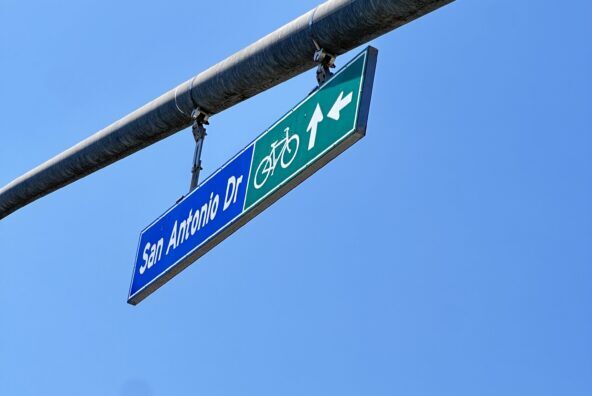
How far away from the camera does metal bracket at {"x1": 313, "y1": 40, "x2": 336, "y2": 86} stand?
17.2 feet

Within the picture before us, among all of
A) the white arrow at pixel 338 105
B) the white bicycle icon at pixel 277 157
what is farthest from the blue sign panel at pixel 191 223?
the white arrow at pixel 338 105

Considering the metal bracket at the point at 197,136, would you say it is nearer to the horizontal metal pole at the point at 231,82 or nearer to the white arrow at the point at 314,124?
the horizontal metal pole at the point at 231,82

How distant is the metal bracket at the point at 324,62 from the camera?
525 cm

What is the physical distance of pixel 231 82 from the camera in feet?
18.9

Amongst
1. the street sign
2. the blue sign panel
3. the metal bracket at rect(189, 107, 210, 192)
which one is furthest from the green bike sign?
the metal bracket at rect(189, 107, 210, 192)

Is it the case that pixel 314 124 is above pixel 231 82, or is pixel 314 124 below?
below

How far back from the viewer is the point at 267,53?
5484 millimetres

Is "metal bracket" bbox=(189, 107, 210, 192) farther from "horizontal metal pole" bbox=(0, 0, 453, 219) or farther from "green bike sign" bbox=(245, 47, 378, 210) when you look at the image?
"green bike sign" bbox=(245, 47, 378, 210)

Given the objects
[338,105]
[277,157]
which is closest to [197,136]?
[277,157]

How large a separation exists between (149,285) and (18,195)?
4.75 ft

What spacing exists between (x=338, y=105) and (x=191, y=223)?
1.18m

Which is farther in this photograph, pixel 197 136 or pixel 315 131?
pixel 197 136

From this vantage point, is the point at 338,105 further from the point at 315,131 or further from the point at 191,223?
the point at 191,223

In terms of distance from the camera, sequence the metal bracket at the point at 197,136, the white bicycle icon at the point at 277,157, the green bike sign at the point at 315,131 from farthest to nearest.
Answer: the metal bracket at the point at 197,136 → the white bicycle icon at the point at 277,157 → the green bike sign at the point at 315,131
